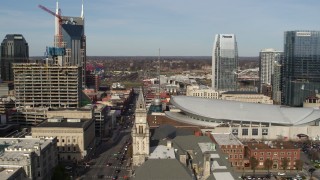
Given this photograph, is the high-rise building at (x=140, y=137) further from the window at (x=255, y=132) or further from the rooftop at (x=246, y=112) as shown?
the window at (x=255, y=132)

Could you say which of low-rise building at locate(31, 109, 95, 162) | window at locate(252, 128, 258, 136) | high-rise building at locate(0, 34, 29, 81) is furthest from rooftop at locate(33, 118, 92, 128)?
high-rise building at locate(0, 34, 29, 81)

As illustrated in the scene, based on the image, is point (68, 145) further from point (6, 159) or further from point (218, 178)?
point (218, 178)

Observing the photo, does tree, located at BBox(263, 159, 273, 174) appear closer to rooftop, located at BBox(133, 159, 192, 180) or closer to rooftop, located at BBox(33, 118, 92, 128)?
rooftop, located at BBox(133, 159, 192, 180)

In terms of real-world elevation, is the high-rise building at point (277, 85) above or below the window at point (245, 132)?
above

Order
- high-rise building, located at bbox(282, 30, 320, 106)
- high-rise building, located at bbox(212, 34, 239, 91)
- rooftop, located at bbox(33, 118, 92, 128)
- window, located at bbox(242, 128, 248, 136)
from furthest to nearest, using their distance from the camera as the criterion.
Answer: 1. high-rise building, located at bbox(212, 34, 239, 91)
2. high-rise building, located at bbox(282, 30, 320, 106)
3. window, located at bbox(242, 128, 248, 136)
4. rooftop, located at bbox(33, 118, 92, 128)

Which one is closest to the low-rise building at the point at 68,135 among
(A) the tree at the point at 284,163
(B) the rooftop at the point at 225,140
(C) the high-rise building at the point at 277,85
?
(B) the rooftop at the point at 225,140

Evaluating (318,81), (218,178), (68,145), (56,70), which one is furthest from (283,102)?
(218,178)
